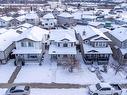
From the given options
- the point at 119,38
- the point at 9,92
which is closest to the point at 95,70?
the point at 119,38

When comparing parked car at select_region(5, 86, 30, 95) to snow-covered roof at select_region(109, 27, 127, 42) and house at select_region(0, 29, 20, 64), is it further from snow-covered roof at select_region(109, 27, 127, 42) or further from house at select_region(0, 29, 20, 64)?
snow-covered roof at select_region(109, 27, 127, 42)

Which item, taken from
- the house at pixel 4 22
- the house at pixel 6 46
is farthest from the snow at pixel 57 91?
the house at pixel 4 22

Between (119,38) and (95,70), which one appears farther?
(119,38)

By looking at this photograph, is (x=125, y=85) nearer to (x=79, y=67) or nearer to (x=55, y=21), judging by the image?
(x=79, y=67)

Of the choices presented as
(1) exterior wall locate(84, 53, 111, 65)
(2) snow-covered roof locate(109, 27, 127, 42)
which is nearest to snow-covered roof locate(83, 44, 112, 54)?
(1) exterior wall locate(84, 53, 111, 65)

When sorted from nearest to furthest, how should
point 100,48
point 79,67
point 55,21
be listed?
point 79,67
point 100,48
point 55,21

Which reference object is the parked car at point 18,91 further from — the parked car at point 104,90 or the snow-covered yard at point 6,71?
the parked car at point 104,90
